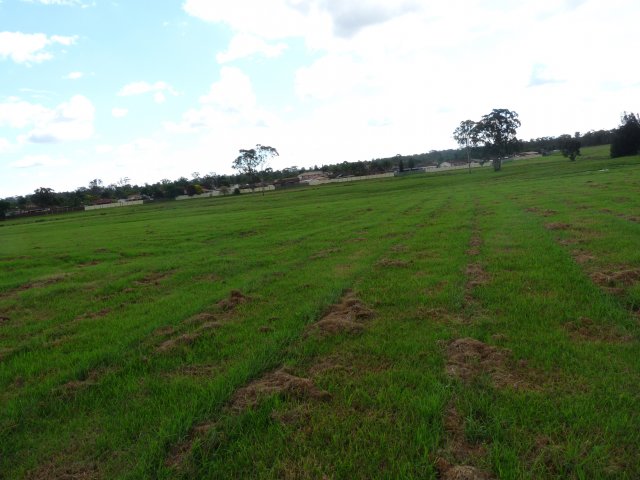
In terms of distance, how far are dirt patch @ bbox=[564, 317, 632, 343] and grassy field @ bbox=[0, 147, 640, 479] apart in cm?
3

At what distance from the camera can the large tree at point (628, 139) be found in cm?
6825

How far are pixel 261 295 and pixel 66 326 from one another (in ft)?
11.7

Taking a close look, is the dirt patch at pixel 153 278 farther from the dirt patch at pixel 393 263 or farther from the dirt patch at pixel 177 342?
the dirt patch at pixel 393 263

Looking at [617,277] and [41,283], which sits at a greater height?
[41,283]

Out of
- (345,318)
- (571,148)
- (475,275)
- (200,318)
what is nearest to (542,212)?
(475,275)

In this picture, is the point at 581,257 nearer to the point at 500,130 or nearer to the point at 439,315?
the point at 439,315

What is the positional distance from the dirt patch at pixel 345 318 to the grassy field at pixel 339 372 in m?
0.04

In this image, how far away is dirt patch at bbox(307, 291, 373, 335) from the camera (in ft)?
20.9

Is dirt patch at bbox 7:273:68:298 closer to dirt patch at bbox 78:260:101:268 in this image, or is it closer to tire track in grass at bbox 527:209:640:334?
dirt patch at bbox 78:260:101:268

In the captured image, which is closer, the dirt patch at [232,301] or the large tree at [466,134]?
the dirt patch at [232,301]

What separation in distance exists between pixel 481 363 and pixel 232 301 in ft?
16.4

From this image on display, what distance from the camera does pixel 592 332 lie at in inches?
224

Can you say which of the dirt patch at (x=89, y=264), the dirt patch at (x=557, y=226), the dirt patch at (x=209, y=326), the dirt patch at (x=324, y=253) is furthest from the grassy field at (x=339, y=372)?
the dirt patch at (x=89, y=264)

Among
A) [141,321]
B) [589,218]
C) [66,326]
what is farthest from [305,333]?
[589,218]
